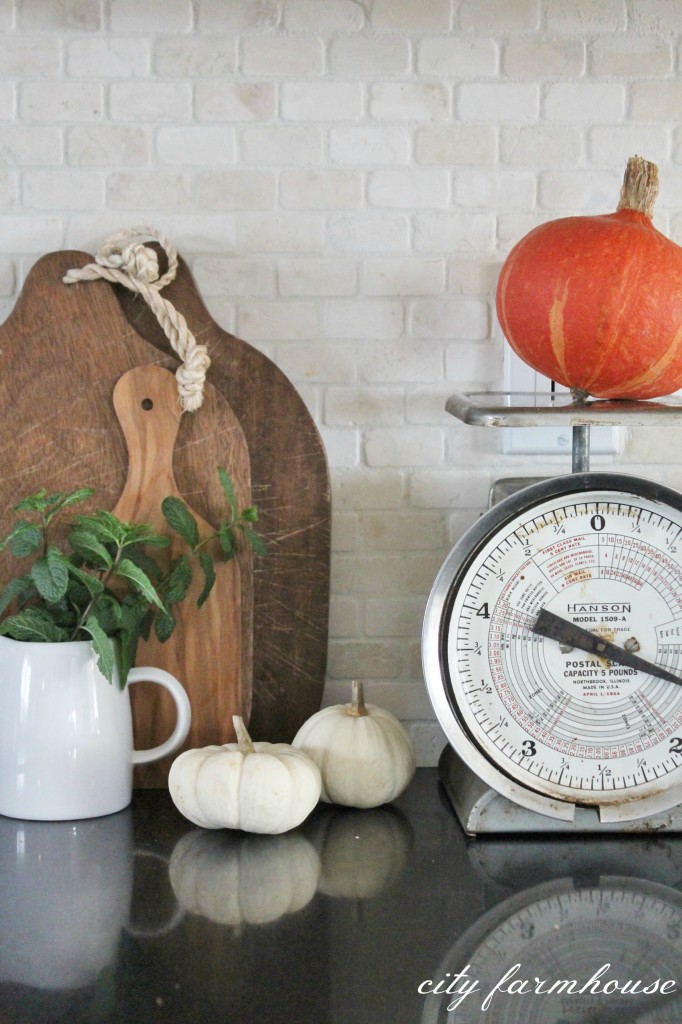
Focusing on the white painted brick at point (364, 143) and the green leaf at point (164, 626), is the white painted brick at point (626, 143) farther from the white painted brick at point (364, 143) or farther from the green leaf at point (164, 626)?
the green leaf at point (164, 626)

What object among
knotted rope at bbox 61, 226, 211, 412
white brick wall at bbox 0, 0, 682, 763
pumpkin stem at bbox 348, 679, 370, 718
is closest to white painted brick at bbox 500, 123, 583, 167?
white brick wall at bbox 0, 0, 682, 763

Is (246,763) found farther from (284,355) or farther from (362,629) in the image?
(284,355)

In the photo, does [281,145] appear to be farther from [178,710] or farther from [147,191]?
[178,710]

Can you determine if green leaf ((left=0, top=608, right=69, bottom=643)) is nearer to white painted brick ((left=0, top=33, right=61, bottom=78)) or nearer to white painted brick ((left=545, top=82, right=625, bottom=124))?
white painted brick ((left=0, top=33, right=61, bottom=78))

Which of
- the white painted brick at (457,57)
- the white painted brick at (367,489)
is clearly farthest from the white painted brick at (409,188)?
the white painted brick at (367,489)

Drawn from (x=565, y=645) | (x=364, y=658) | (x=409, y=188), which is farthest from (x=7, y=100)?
(x=565, y=645)

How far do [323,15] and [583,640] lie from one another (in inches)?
30.9

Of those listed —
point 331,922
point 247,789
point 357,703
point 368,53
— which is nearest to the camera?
point 331,922

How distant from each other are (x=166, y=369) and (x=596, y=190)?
56 centimetres

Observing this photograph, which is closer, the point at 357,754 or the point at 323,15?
the point at 357,754

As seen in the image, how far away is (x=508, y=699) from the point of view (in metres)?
1.05

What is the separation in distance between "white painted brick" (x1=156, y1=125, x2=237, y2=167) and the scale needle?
0.66 m

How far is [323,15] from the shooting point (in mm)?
1246

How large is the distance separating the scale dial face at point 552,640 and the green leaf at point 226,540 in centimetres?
26
